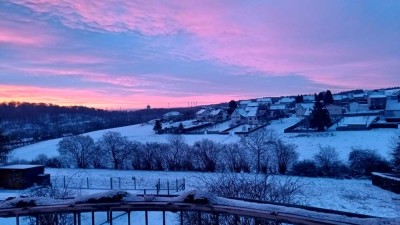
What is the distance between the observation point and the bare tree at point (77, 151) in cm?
3147

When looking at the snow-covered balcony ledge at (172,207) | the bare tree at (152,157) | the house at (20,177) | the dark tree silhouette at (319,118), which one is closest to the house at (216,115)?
the dark tree silhouette at (319,118)

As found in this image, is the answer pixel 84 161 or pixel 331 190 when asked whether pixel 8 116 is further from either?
pixel 331 190

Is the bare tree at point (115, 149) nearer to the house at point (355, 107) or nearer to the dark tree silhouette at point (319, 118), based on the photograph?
the dark tree silhouette at point (319, 118)

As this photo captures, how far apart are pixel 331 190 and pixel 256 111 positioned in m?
41.0

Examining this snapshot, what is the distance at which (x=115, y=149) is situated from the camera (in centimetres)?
3144

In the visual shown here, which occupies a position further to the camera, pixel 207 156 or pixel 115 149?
pixel 115 149

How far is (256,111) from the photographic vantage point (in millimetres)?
59469

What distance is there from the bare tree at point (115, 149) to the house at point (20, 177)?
8514mm

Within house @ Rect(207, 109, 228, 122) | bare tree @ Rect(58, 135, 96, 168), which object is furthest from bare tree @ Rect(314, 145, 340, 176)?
house @ Rect(207, 109, 228, 122)

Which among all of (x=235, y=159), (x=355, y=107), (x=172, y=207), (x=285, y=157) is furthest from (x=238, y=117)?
(x=172, y=207)

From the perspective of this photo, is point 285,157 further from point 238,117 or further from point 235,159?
point 238,117

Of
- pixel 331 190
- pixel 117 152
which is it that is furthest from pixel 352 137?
pixel 117 152

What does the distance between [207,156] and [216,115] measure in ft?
142

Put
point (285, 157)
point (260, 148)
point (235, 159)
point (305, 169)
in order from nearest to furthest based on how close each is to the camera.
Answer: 1. point (305, 169)
2. point (285, 157)
3. point (235, 159)
4. point (260, 148)
